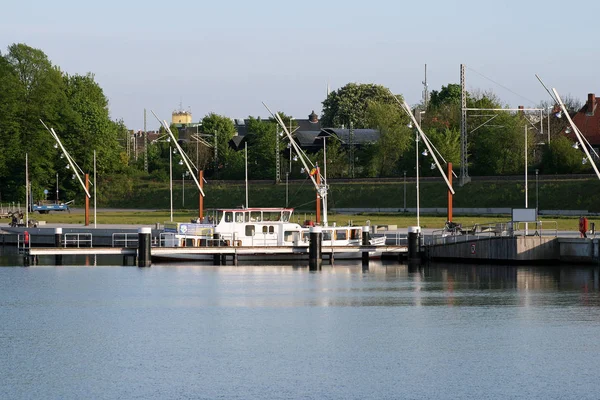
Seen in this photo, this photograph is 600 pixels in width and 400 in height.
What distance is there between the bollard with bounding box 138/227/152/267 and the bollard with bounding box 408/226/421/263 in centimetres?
1696

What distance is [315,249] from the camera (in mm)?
76750

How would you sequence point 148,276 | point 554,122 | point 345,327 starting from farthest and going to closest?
point 554,122
point 148,276
point 345,327

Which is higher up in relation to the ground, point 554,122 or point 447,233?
point 554,122

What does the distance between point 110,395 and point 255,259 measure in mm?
44507

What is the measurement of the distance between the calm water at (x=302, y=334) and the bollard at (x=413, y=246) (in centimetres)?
312

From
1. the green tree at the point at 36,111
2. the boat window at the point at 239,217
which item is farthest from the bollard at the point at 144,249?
the green tree at the point at 36,111

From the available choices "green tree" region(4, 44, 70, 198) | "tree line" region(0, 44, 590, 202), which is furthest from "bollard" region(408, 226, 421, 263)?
"green tree" region(4, 44, 70, 198)

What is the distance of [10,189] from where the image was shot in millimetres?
152125

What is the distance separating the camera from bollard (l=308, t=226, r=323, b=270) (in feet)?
251

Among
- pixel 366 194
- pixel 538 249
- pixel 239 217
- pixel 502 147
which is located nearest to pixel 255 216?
pixel 239 217

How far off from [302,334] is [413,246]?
1087 inches

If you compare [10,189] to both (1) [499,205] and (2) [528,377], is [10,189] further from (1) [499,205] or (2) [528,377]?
(2) [528,377]

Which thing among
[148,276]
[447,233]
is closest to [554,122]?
[447,233]

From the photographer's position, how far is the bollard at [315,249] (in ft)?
251
